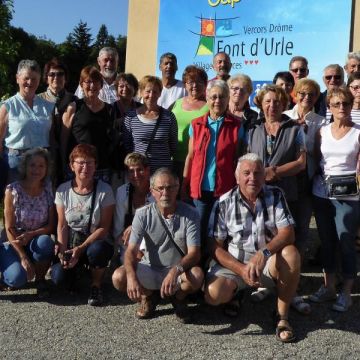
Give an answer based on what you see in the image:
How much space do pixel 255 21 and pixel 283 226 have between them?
7.93 meters

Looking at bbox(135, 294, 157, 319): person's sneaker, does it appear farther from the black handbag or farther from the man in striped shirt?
the man in striped shirt

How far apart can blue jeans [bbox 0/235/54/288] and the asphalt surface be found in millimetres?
205

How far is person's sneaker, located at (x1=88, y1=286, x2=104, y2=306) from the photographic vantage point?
4535mm

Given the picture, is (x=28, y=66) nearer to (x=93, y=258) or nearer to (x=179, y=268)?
(x=93, y=258)

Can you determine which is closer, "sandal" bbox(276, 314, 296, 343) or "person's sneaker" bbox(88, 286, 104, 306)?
"sandal" bbox(276, 314, 296, 343)

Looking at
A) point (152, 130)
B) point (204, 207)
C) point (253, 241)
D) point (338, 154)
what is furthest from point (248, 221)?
point (152, 130)

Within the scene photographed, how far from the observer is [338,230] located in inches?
175

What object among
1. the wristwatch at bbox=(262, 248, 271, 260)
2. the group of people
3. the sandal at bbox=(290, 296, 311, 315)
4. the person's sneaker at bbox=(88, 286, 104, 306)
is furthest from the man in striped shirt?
the sandal at bbox=(290, 296, 311, 315)

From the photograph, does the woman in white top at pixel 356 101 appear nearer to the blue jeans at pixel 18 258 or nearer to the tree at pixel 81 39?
the blue jeans at pixel 18 258

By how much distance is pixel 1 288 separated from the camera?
4.89 m

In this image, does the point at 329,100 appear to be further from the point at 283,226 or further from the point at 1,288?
the point at 1,288

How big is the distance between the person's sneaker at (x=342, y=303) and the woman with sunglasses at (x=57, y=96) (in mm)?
2945

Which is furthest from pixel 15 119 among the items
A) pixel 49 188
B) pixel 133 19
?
pixel 133 19

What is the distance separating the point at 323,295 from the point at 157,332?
1.58 m
